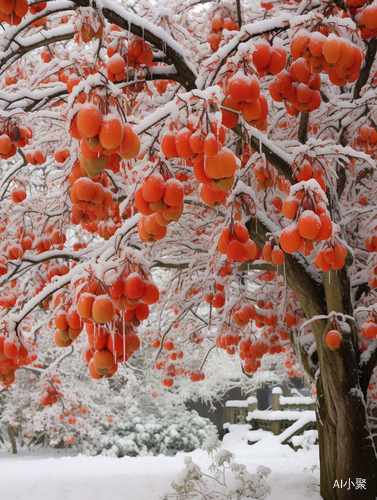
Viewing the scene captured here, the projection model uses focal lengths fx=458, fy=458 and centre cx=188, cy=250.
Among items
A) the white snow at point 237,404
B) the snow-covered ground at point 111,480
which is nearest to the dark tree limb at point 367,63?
the snow-covered ground at point 111,480

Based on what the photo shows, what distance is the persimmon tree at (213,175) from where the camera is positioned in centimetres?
175

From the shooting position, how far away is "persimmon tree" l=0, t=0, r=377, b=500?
1.75 meters

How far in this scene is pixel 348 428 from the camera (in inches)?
149

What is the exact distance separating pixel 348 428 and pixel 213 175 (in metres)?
3.09

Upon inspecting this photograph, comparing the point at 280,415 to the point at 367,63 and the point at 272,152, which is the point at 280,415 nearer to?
the point at 367,63

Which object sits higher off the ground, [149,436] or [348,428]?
[348,428]

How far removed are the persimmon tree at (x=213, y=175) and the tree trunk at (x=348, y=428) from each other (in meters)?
0.01

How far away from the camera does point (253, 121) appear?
6.55 feet

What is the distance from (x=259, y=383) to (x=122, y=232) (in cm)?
1318

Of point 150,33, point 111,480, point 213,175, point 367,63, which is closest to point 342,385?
point 367,63

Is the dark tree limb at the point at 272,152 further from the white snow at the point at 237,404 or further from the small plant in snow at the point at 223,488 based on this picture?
the white snow at the point at 237,404

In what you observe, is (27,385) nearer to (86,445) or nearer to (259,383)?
(86,445)

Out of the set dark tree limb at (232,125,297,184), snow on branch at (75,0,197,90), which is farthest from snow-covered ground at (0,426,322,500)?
snow on branch at (75,0,197,90)

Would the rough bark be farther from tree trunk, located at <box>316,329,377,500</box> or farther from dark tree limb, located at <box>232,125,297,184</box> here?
dark tree limb, located at <box>232,125,297,184</box>
